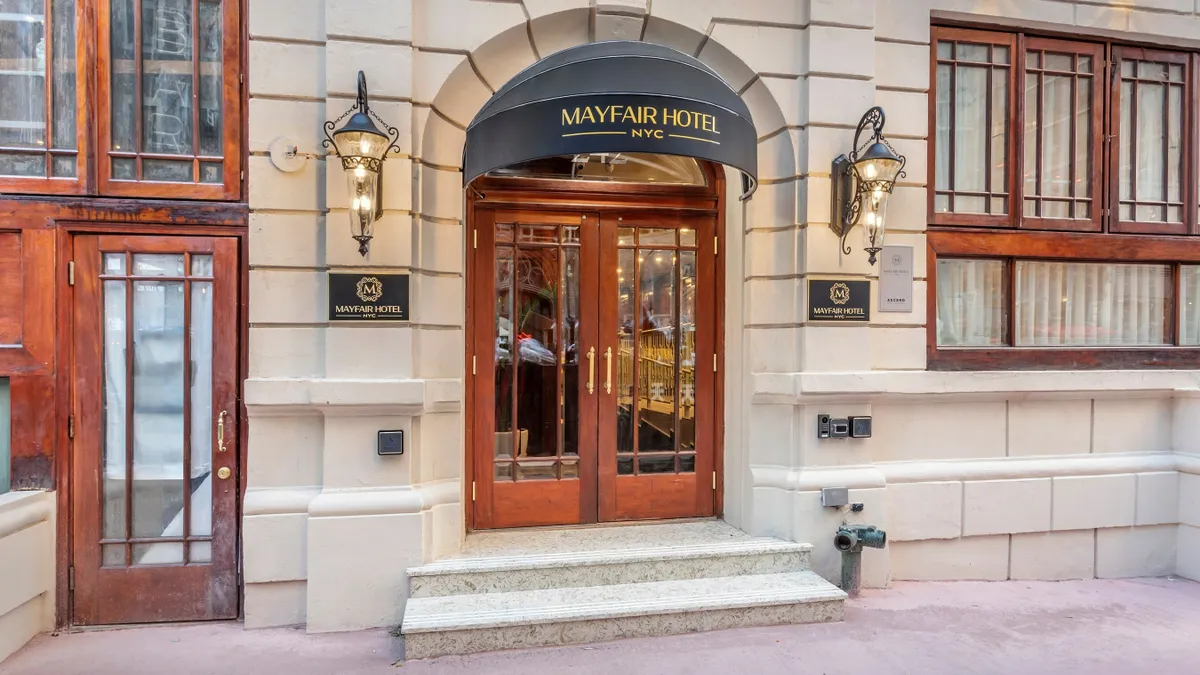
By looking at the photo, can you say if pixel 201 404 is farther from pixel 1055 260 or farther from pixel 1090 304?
pixel 1090 304

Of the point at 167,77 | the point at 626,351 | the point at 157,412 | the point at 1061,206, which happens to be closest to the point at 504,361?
the point at 626,351

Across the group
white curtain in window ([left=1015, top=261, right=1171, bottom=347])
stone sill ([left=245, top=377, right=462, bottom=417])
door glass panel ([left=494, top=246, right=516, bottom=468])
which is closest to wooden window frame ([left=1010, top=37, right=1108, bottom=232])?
→ white curtain in window ([left=1015, top=261, right=1171, bottom=347])

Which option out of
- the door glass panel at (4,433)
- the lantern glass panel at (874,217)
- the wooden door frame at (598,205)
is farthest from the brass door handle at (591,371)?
the door glass panel at (4,433)

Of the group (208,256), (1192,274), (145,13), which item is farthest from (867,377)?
(145,13)

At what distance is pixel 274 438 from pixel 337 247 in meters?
1.39

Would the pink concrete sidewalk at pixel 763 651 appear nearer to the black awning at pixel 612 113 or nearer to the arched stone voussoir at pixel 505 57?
the black awning at pixel 612 113

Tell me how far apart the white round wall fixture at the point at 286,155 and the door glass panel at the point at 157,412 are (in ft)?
2.82

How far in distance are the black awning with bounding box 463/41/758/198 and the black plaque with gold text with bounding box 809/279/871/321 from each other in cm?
112

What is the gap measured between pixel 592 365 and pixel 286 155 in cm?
271

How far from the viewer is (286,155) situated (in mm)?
4070

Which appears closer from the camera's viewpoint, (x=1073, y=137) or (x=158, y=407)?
(x=158, y=407)

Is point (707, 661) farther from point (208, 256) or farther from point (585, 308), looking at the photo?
point (208, 256)

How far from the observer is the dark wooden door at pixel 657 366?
16.4 ft

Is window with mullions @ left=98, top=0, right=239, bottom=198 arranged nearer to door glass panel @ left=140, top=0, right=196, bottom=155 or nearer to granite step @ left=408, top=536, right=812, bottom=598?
door glass panel @ left=140, top=0, right=196, bottom=155
